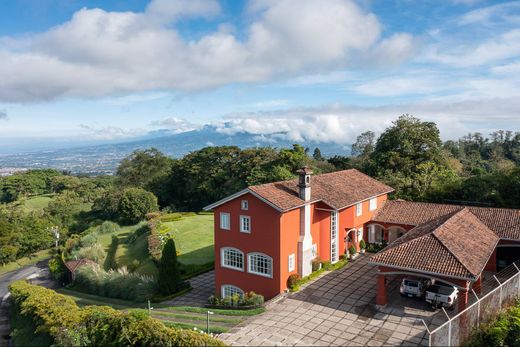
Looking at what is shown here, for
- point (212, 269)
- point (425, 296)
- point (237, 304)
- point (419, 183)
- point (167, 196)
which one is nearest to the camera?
point (425, 296)

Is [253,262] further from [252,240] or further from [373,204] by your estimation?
[373,204]

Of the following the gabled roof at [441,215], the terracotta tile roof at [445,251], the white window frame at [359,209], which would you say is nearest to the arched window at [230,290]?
the terracotta tile roof at [445,251]

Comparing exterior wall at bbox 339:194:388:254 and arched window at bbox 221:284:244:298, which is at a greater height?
exterior wall at bbox 339:194:388:254

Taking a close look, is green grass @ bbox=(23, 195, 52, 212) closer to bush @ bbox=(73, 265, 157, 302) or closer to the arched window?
bush @ bbox=(73, 265, 157, 302)

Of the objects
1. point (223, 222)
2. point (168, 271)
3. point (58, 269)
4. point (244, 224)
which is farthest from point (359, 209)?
point (58, 269)

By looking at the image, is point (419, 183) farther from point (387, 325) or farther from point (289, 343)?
point (289, 343)

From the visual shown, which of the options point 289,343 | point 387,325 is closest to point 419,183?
point 387,325

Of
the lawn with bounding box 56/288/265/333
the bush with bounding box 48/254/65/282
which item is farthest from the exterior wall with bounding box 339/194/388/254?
the bush with bounding box 48/254/65/282
